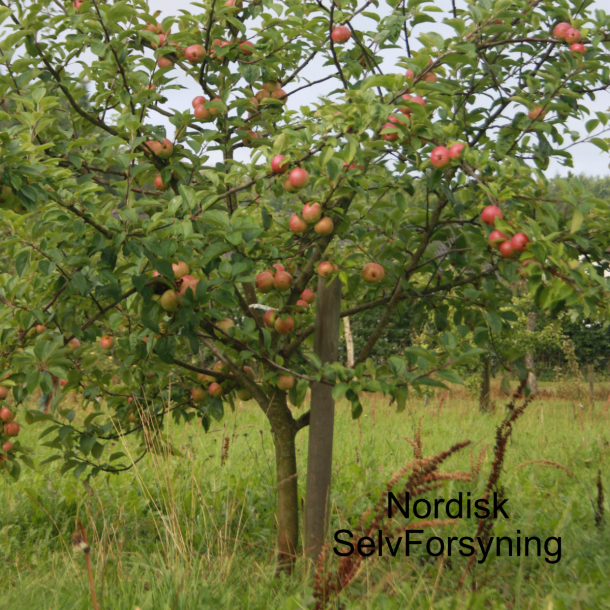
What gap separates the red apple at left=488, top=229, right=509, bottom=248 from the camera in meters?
1.78

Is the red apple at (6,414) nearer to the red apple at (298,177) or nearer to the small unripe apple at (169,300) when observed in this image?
the small unripe apple at (169,300)

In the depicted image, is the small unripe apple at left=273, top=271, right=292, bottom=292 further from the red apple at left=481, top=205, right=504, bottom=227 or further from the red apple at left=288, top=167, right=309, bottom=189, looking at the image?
the red apple at left=481, top=205, right=504, bottom=227

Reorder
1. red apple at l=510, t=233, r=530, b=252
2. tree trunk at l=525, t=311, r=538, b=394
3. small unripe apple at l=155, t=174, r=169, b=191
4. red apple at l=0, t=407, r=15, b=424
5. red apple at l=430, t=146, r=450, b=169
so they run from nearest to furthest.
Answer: red apple at l=510, t=233, r=530, b=252, red apple at l=430, t=146, r=450, b=169, red apple at l=0, t=407, r=15, b=424, small unripe apple at l=155, t=174, r=169, b=191, tree trunk at l=525, t=311, r=538, b=394

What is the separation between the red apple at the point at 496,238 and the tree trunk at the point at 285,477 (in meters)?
1.23

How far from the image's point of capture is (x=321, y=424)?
102 inches

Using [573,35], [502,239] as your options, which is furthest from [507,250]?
[573,35]

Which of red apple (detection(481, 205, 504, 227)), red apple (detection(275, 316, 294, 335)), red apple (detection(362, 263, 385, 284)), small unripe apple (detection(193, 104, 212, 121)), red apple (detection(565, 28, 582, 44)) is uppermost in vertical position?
red apple (detection(565, 28, 582, 44))

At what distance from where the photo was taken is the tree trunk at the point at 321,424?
2553 millimetres

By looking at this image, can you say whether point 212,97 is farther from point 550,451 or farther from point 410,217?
point 550,451

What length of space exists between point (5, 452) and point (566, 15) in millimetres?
2831

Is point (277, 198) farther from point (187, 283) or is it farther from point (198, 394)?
point (198, 394)

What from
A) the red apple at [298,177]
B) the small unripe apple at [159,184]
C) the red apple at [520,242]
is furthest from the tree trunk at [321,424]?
the red apple at [520,242]

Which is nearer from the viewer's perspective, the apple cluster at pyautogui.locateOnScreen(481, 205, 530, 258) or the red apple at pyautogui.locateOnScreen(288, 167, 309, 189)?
the apple cluster at pyautogui.locateOnScreen(481, 205, 530, 258)

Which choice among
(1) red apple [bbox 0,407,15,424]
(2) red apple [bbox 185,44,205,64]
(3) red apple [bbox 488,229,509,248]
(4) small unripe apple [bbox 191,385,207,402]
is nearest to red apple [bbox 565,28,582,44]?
(3) red apple [bbox 488,229,509,248]
